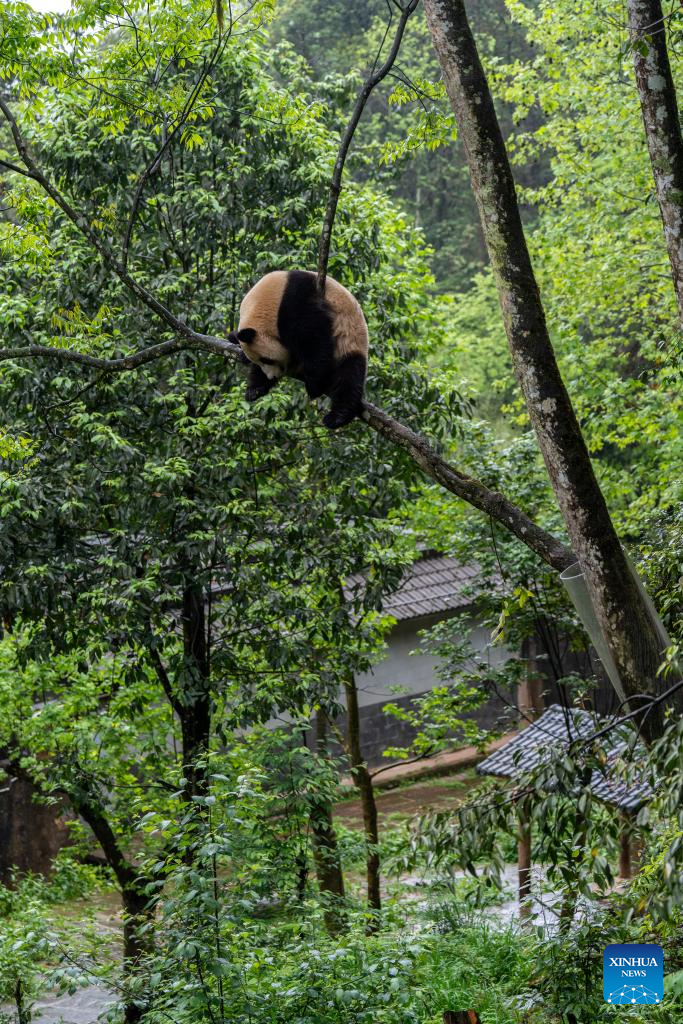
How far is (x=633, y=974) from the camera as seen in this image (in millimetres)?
4902

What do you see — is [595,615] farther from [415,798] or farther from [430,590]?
[415,798]

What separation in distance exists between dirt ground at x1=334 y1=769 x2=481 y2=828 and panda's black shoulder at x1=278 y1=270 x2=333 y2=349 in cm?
1140

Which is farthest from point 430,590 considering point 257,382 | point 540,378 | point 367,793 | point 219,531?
point 540,378

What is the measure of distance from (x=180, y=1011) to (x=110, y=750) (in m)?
4.24

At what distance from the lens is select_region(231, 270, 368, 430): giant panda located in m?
5.97

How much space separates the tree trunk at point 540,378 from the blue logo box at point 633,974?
4.22ft

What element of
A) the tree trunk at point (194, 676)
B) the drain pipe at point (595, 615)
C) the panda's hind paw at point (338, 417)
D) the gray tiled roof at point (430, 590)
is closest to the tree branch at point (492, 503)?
the drain pipe at point (595, 615)

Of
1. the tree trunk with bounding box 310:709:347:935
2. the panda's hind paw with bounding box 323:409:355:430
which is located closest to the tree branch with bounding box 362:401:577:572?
the panda's hind paw with bounding box 323:409:355:430

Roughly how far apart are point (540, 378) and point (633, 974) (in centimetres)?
295

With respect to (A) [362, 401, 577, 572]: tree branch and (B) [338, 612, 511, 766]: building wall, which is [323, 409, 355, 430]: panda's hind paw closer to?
(A) [362, 401, 577, 572]: tree branch

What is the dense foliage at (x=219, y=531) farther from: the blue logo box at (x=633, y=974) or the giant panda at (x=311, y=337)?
the giant panda at (x=311, y=337)

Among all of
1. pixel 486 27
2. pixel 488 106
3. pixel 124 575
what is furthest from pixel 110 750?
pixel 486 27

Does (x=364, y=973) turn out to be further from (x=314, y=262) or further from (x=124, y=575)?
(x=314, y=262)

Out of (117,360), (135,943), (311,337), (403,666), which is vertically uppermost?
(311,337)
